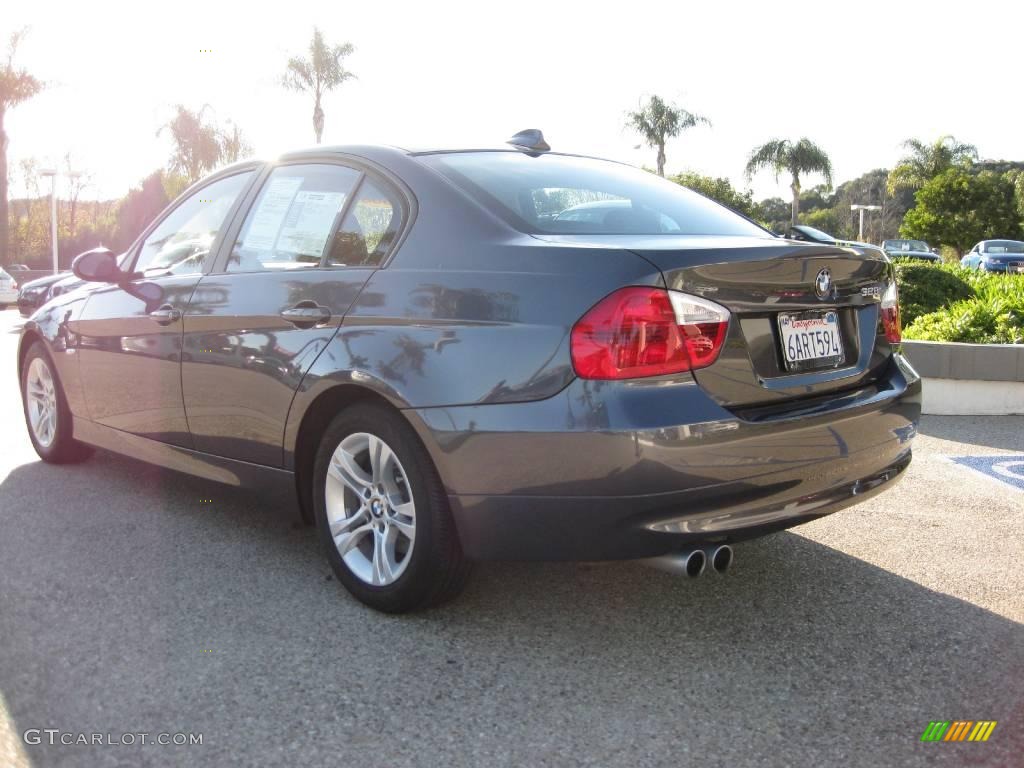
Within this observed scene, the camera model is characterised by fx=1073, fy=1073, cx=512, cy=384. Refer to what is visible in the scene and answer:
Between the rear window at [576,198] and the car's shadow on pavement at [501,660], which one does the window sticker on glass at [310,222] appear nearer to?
the rear window at [576,198]

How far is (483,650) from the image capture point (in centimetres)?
327

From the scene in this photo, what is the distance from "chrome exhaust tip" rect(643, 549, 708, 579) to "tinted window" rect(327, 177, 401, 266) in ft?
4.37

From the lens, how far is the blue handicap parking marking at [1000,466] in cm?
568

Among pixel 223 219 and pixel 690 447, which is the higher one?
pixel 223 219

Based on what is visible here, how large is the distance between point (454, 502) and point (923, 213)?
59257mm

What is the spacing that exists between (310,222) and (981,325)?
6881mm

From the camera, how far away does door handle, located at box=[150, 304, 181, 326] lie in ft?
14.2

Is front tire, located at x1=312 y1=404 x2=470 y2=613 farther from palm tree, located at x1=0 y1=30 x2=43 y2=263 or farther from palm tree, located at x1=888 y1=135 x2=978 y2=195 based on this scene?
palm tree, located at x1=888 y1=135 x2=978 y2=195

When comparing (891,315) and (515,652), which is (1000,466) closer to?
(891,315)

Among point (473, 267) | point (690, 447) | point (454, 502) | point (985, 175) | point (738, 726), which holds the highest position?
point (985, 175)

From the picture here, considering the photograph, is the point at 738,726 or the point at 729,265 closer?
the point at 738,726

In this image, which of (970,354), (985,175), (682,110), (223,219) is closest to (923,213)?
(985,175)

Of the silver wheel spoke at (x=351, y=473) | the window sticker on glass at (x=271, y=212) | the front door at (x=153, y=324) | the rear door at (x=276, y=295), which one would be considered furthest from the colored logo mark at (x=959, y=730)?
the front door at (x=153, y=324)

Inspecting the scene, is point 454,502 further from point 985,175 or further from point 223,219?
point 985,175
